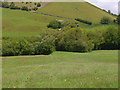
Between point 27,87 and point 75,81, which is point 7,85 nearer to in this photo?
point 27,87

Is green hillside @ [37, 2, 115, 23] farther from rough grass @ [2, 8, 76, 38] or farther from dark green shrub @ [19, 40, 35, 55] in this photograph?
dark green shrub @ [19, 40, 35, 55]

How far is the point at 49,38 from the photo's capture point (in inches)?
2457

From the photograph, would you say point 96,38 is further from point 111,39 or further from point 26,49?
point 26,49

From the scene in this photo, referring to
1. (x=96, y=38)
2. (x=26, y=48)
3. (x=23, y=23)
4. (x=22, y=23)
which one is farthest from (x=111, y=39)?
(x=22, y=23)

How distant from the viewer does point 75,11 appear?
15375 cm

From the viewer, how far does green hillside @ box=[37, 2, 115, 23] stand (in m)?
143

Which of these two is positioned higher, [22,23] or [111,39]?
[22,23]

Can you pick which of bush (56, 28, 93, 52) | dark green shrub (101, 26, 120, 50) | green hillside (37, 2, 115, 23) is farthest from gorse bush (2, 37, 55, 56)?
green hillside (37, 2, 115, 23)

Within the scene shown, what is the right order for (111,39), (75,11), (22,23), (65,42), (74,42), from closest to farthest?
(74,42)
(65,42)
(111,39)
(22,23)
(75,11)

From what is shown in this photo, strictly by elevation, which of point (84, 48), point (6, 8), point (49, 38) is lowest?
point (84, 48)

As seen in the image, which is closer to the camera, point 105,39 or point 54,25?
point 105,39

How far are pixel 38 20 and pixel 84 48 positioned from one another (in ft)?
216

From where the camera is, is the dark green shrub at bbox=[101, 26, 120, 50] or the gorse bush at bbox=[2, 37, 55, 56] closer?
the gorse bush at bbox=[2, 37, 55, 56]

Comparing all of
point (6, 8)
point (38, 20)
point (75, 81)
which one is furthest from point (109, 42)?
point (6, 8)
